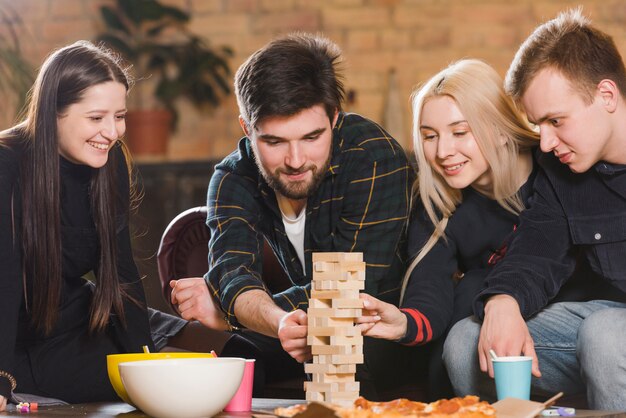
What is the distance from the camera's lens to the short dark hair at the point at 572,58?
1904 millimetres

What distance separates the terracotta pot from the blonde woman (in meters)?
2.57

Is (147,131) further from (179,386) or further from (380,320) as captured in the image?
(179,386)

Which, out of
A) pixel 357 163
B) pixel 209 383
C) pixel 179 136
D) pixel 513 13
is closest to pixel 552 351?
pixel 357 163

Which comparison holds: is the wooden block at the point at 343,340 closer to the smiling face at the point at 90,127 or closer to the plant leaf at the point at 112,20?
the smiling face at the point at 90,127

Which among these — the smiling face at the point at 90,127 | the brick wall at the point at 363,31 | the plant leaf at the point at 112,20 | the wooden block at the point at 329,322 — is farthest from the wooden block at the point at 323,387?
the plant leaf at the point at 112,20

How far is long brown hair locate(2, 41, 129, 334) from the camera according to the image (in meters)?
Answer: 2.13

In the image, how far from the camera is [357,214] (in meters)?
2.26

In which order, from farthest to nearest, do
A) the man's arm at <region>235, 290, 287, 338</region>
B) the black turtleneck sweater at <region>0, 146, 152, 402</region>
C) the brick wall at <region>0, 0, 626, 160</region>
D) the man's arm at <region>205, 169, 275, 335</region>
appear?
the brick wall at <region>0, 0, 626, 160</region>, the black turtleneck sweater at <region>0, 146, 152, 402</region>, the man's arm at <region>205, 169, 275, 335</region>, the man's arm at <region>235, 290, 287, 338</region>

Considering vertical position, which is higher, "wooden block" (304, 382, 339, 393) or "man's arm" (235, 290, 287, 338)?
"man's arm" (235, 290, 287, 338)

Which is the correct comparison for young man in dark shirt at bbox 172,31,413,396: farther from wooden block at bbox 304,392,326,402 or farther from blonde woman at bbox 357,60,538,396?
wooden block at bbox 304,392,326,402

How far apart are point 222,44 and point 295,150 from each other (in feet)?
8.62

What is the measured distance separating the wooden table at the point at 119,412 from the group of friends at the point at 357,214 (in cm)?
21

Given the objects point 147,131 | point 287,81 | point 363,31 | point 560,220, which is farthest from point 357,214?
point 147,131

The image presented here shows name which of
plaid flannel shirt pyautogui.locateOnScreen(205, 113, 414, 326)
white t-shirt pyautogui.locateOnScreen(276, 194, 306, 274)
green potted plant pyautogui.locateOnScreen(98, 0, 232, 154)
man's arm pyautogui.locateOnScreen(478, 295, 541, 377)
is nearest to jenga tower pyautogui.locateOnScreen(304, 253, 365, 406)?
man's arm pyautogui.locateOnScreen(478, 295, 541, 377)
